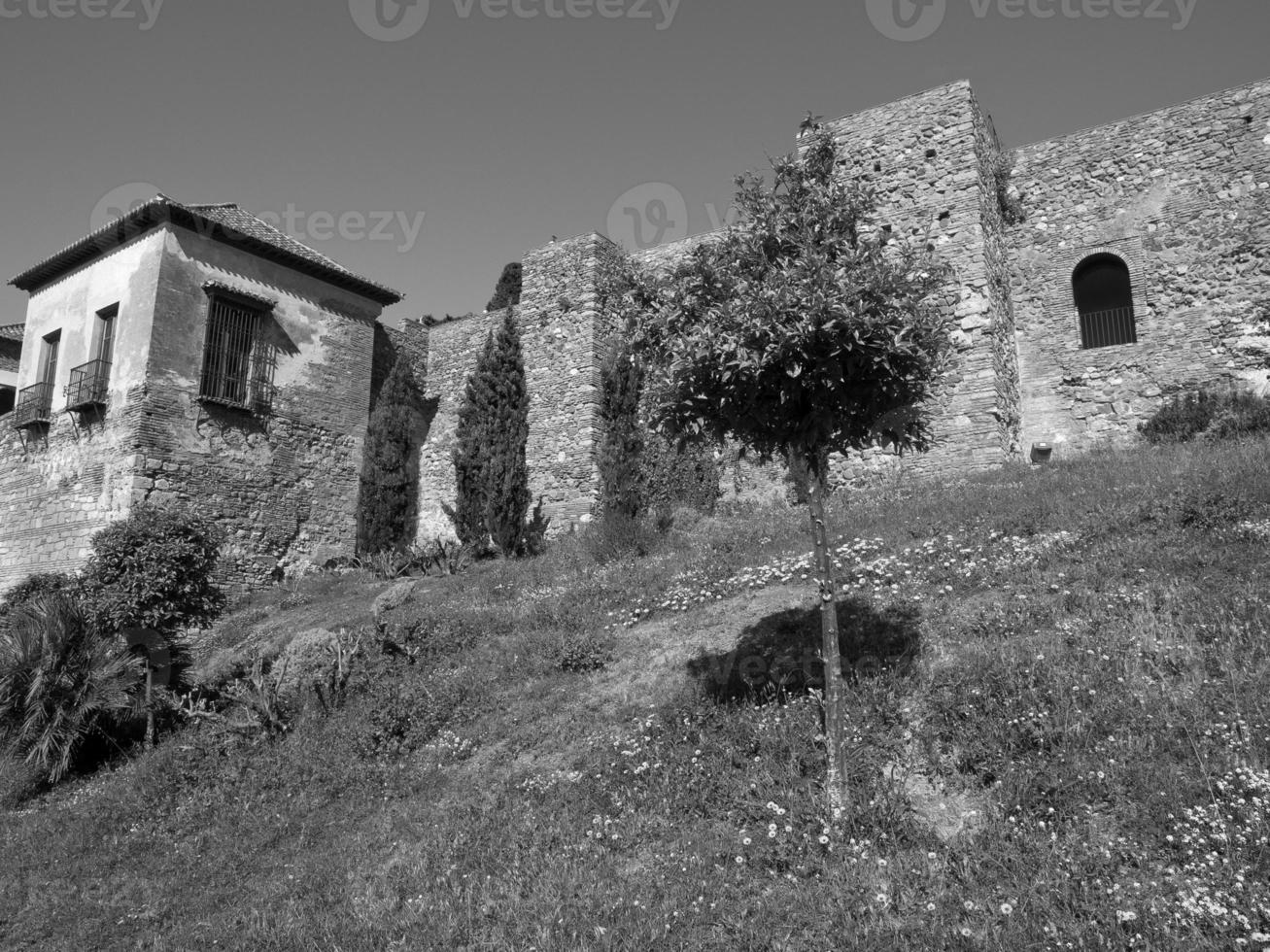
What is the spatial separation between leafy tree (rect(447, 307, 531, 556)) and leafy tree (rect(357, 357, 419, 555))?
7.66ft

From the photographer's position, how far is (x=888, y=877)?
470 centimetres

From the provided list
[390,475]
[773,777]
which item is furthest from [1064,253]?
[390,475]

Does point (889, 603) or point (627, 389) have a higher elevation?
point (627, 389)

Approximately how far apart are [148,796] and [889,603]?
740 centimetres

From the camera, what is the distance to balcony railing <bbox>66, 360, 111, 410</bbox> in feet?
58.5

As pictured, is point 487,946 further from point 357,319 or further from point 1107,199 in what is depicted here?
point 357,319

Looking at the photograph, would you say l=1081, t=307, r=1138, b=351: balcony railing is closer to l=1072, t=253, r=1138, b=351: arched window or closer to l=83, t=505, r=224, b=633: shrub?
l=1072, t=253, r=1138, b=351: arched window

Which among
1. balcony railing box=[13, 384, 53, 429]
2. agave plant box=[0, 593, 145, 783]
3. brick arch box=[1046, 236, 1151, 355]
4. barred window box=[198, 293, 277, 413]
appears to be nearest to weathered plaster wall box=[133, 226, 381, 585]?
barred window box=[198, 293, 277, 413]

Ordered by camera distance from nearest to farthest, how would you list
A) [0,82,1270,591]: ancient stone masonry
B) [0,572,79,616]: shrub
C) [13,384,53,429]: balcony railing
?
1. [0,82,1270,591]: ancient stone masonry
2. [0,572,79,616]: shrub
3. [13,384,53,429]: balcony railing

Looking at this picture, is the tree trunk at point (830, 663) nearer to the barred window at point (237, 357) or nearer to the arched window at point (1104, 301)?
the arched window at point (1104, 301)

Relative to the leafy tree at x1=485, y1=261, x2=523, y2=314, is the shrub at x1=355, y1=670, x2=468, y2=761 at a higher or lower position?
lower

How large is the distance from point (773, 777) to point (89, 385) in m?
17.7

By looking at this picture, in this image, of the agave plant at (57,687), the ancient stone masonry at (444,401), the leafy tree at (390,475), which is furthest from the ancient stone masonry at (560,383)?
the agave plant at (57,687)

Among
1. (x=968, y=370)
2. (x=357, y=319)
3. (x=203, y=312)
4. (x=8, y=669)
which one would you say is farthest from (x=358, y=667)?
(x=357, y=319)
